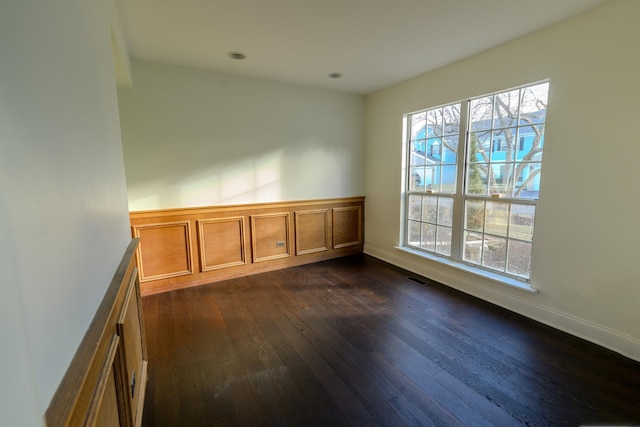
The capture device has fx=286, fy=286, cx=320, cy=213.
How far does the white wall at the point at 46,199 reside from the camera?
0.46 meters

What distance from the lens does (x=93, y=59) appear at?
120cm

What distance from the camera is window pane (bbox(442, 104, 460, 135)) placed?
3.19 meters

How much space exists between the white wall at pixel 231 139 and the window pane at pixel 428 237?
1.29 meters

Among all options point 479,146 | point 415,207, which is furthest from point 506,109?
point 415,207

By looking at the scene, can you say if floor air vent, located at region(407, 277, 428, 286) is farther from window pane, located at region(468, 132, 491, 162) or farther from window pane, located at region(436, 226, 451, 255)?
window pane, located at region(468, 132, 491, 162)

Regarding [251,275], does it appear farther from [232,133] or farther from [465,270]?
[465,270]

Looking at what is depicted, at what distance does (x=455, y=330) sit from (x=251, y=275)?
2.41m

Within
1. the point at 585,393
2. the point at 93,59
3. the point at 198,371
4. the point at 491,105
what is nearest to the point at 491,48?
the point at 491,105

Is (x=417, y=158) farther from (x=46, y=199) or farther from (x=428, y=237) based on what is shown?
(x=46, y=199)

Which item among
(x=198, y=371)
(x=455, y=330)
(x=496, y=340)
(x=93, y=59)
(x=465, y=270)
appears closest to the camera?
(x=93, y=59)

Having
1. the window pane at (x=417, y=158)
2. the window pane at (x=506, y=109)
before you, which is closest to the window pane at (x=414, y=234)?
the window pane at (x=417, y=158)

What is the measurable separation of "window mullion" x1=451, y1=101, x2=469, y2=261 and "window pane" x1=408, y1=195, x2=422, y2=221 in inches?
21.0

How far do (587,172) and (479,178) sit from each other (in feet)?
3.01

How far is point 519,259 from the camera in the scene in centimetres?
274
